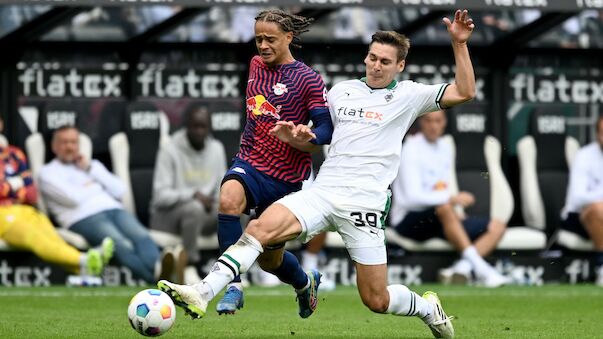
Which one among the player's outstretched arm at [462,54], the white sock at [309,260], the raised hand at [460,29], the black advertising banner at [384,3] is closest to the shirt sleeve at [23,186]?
the black advertising banner at [384,3]

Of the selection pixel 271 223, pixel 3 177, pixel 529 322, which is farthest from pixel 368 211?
pixel 3 177

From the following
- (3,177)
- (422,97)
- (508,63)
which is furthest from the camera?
(508,63)

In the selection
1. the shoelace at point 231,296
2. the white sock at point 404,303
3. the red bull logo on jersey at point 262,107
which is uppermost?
the red bull logo on jersey at point 262,107

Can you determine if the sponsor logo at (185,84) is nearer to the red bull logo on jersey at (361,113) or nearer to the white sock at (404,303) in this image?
the red bull logo on jersey at (361,113)

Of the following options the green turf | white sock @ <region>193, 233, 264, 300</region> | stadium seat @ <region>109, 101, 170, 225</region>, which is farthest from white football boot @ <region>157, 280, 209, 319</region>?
stadium seat @ <region>109, 101, 170, 225</region>

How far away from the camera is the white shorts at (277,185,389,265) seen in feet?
26.3

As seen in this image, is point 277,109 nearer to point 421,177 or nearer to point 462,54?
point 462,54

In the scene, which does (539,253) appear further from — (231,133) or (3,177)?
(3,177)

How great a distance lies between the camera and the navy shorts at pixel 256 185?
859 centimetres

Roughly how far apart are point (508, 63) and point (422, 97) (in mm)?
7310

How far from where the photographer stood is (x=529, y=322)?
1002cm

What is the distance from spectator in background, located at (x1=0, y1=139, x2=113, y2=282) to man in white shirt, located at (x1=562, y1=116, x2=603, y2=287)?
16.3ft

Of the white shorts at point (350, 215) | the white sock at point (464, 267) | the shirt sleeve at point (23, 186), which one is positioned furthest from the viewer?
the white sock at point (464, 267)

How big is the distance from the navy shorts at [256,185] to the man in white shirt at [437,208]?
5723 millimetres
